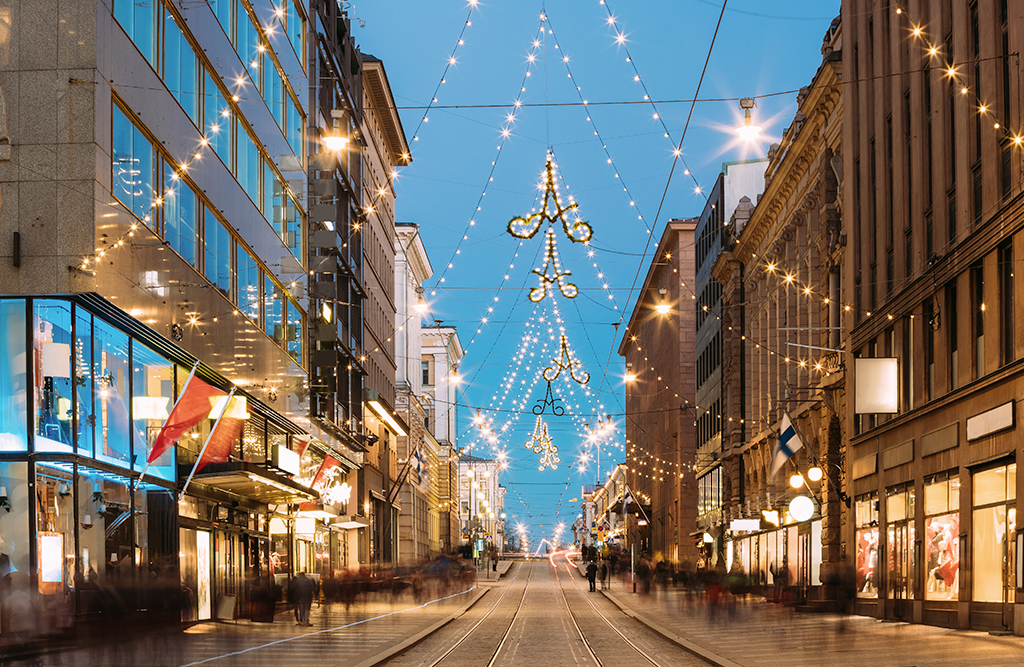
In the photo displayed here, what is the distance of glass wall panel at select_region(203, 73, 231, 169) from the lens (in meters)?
31.9

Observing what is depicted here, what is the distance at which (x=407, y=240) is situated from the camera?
93.9 meters

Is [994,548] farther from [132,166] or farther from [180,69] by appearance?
[180,69]

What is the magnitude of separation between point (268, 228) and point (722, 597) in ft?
56.2

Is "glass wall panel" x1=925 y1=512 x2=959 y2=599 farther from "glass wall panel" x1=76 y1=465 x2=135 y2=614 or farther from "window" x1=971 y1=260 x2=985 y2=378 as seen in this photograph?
"glass wall panel" x1=76 y1=465 x2=135 y2=614

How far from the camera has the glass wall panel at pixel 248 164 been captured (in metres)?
35.6

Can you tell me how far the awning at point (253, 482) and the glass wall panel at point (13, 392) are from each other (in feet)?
29.8

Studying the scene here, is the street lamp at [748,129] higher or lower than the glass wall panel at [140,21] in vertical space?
lower

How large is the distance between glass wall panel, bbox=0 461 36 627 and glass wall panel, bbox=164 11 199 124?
→ 10.0m

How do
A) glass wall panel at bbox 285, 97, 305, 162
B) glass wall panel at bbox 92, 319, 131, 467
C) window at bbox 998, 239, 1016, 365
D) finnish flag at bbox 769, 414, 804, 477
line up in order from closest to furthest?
glass wall panel at bbox 92, 319, 131, 467 → window at bbox 998, 239, 1016, 365 → finnish flag at bbox 769, 414, 804, 477 → glass wall panel at bbox 285, 97, 305, 162

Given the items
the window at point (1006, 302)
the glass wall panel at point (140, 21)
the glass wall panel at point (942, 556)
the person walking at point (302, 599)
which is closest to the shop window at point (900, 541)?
the glass wall panel at point (942, 556)

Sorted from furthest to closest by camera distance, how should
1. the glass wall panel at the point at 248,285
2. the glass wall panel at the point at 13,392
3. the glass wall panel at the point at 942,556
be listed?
1. the glass wall panel at the point at 248,285
2. the glass wall panel at the point at 942,556
3. the glass wall panel at the point at 13,392

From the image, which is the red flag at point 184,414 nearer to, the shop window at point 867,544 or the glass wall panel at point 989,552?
the glass wall panel at point 989,552

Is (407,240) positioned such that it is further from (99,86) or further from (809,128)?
(99,86)

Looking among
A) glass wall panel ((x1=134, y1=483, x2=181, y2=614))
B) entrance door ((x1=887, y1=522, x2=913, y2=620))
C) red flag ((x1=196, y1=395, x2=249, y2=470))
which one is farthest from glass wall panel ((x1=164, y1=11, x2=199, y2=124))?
entrance door ((x1=887, y1=522, x2=913, y2=620))
